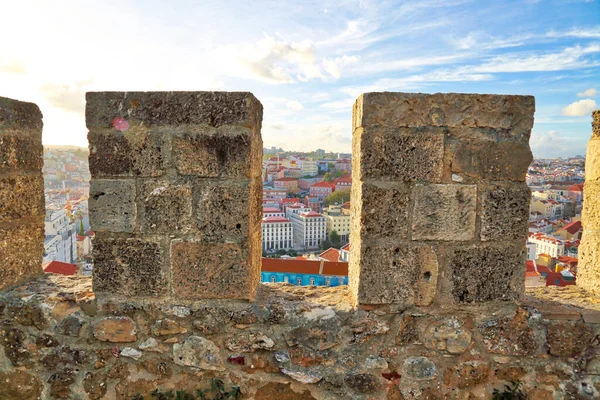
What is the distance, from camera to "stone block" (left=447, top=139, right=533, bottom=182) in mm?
2014

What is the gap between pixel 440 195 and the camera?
2.03 metres

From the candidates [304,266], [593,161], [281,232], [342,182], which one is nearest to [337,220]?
[281,232]

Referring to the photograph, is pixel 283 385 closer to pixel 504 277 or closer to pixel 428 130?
pixel 504 277

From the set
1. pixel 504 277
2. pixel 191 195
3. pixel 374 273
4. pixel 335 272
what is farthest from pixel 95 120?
pixel 335 272

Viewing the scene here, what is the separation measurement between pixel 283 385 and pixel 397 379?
0.58 meters

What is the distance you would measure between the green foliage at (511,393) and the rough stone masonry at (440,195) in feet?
1.57

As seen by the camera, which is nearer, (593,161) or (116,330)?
(116,330)

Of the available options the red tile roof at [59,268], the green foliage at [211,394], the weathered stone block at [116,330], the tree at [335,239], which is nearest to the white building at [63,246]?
the red tile roof at [59,268]

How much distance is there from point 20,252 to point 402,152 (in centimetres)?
224

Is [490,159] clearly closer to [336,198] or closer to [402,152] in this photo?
[402,152]

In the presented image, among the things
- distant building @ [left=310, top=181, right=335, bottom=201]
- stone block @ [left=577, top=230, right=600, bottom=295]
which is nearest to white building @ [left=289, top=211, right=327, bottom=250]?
distant building @ [left=310, top=181, right=335, bottom=201]

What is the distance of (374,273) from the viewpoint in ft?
6.84

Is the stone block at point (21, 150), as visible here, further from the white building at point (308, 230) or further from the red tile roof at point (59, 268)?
the white building at point (308, 230)

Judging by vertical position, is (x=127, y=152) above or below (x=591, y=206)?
above
